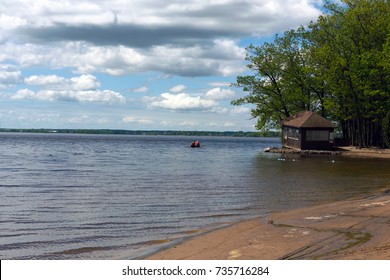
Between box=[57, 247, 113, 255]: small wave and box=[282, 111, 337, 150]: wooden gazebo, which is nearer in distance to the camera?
box=[57, 247, 113, 255]: small wave

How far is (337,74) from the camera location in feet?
194

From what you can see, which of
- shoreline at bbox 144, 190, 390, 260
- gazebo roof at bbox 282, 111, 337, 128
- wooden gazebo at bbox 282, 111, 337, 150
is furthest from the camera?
wooden gazebo at bbox 282, 111, 337, 150

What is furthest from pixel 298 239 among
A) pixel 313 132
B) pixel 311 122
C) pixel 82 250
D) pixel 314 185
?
pixel 313 132

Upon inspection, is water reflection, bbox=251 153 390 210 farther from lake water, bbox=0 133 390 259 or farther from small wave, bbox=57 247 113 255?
small wave, bbox=57 247 113 255

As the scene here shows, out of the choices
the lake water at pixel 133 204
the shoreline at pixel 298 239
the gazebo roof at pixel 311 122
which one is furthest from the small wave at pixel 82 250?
the gazebo roof at pixel 311 122

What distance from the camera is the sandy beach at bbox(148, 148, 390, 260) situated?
32.7ft

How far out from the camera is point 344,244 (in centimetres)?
1076

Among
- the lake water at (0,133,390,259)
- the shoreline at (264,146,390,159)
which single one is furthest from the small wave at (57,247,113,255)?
the shoreline at (264,146,390,159)

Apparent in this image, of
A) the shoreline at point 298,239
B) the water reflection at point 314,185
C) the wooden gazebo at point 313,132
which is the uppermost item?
the wooden gazebo at point 313,132

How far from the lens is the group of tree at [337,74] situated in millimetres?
56875

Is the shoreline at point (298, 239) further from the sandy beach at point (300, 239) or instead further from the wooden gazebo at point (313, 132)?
the wooden gazebo at point (313, 132)

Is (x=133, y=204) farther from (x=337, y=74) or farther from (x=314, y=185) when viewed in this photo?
(x=337, y=74)

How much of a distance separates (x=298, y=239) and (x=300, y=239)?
0.05 metres

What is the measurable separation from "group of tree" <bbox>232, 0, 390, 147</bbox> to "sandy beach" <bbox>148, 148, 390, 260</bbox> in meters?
42.4
